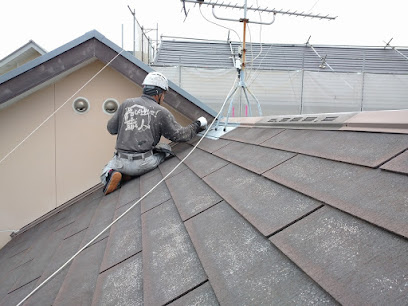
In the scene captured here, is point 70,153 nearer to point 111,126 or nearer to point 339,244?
point 111,126

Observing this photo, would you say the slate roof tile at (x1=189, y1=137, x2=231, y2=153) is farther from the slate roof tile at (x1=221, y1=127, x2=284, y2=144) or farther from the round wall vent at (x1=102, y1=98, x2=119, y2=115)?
the round wall vent at (x1=102, y1=98, x2=119, y2=115)

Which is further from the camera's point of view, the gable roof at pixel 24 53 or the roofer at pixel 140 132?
the gable roof at pixel 24 53

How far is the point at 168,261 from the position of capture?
50.6 inches

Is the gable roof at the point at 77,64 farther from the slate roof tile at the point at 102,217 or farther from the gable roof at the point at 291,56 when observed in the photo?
the gable roof at the point at 291,56

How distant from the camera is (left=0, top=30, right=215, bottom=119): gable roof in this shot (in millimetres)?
3512

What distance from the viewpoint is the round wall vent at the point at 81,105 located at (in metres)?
4.51

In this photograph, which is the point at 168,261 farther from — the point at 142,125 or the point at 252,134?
the point at 142,125

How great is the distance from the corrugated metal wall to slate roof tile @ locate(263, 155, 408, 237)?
38.1 feet

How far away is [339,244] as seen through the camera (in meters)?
0.92

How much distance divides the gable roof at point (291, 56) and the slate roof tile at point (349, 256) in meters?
19.7

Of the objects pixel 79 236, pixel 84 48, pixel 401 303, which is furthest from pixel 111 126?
pixel 401 303

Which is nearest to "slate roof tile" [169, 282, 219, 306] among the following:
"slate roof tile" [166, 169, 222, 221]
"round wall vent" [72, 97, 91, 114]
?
"slate roof tile" [166, 169, 222, 221]

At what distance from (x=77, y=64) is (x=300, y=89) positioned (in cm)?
1167

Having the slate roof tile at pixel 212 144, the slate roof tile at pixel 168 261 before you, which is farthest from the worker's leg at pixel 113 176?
the slate roof tile at pixel 168 261
